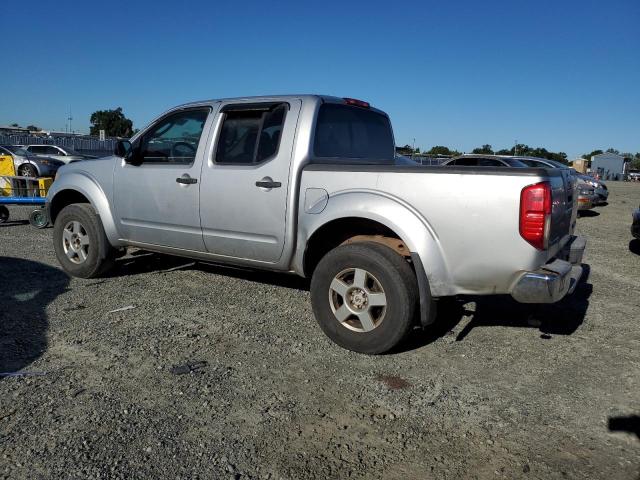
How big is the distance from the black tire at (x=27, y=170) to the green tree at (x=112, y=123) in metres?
83.6

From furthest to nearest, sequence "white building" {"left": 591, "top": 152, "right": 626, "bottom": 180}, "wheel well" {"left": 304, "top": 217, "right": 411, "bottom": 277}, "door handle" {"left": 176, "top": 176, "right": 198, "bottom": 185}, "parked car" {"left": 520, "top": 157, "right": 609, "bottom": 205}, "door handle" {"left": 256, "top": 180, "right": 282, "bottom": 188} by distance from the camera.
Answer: "white building" {"left": 591, "top": 152, "right": 626, "bottom": 180} → "parked car" {"left": 520, "top": 157, "right": 609, "bottom": 205} → "door handle" {"left": 176, "top": 176, "right": 198, "bottom": 185} → "door handle" {"left": 256, "top": 180, "right": 282, "bottom": 188} → "wheel well" {"left": 304, "top": 217, "right": 411, "bottom": 277}

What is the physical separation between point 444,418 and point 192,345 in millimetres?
1992

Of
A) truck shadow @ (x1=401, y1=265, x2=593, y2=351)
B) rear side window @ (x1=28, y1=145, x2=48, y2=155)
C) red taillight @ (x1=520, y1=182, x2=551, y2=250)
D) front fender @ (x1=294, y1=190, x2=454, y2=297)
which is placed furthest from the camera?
rear side window @ (x1=28, y1=145, x2=48, y2=155)

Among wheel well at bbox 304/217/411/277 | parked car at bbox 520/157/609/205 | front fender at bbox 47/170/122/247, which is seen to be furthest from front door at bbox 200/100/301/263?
parked car at bbox 520/157/609/205

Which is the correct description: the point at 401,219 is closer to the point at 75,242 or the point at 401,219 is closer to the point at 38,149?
the point at 75,242

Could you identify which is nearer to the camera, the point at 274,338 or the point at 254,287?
the point at 274,338

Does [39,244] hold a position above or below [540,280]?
below

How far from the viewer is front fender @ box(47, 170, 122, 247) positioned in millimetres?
5652

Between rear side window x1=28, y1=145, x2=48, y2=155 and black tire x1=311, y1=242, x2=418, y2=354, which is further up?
rear side window x1=28, y1=145, x2=48, y2=155

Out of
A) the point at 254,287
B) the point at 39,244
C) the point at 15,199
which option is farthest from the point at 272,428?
the point at 15,199

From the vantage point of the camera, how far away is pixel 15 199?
9633 mm

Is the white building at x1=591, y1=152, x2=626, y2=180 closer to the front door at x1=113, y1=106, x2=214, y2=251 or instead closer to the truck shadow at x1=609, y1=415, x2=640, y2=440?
the front door at x1=113, y1=106, x2=214, y2=251

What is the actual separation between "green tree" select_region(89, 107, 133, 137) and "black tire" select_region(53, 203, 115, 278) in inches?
3810

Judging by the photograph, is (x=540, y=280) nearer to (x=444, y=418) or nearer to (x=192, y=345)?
(x=444, y=418)
